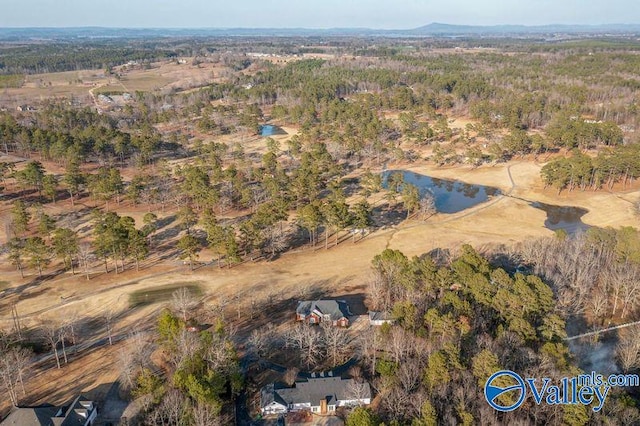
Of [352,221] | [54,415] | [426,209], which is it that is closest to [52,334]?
[54,415]

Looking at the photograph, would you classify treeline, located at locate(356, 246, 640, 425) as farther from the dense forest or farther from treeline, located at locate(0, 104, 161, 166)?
treeline, located at locate(0, 104, 161, 166)

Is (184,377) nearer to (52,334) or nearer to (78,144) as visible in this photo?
(52,334)

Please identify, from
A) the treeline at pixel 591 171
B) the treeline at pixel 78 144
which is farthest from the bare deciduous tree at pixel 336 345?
the treeline at pixel 78 144

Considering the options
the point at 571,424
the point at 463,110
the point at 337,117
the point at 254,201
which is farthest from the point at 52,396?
the point at 463,110

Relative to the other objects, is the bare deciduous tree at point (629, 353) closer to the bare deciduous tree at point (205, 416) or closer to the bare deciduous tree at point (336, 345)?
the bare deciduous tree at point (336, 345)

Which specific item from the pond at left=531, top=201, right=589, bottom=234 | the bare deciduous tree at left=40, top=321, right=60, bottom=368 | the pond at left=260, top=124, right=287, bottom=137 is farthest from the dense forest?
the pond at left=531, top=201, right=589, bottom=234

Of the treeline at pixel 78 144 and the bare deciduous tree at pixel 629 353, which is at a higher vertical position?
the treeline at pixel 78 144

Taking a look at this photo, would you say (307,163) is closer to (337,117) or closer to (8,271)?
(337,117)
